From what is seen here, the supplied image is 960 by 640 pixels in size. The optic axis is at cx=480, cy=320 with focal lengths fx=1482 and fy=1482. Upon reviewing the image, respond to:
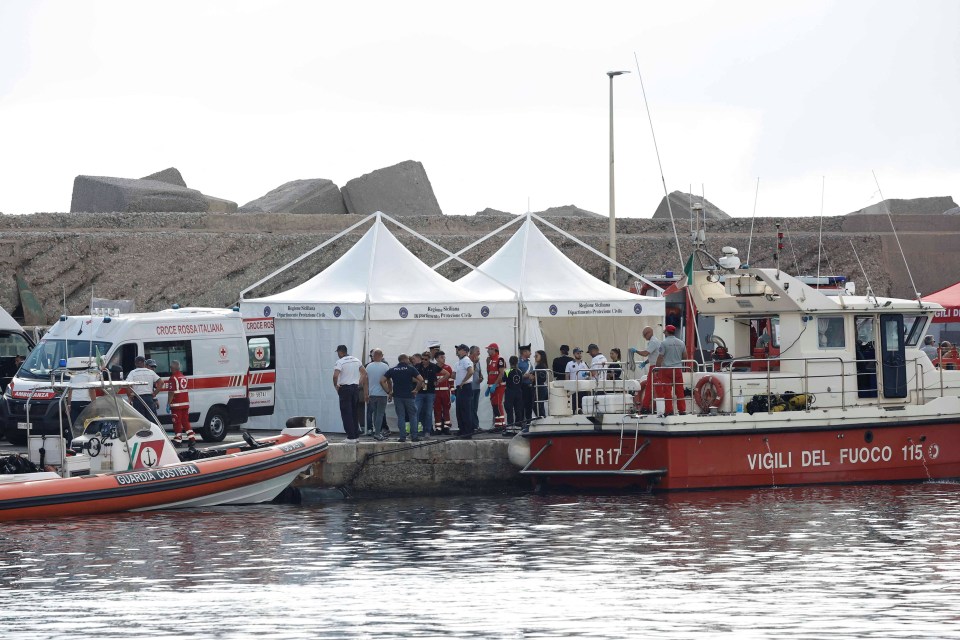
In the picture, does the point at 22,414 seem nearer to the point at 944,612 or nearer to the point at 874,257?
the point at 944,612

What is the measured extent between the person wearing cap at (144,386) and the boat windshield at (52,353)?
75 cm

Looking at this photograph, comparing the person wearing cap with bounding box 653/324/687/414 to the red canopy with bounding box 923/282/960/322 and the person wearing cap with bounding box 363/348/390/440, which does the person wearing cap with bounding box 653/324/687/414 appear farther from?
the red canopy with bounding box 923/282/960/322

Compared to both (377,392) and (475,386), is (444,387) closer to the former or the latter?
(475,386)

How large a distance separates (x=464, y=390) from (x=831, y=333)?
17.8 ft

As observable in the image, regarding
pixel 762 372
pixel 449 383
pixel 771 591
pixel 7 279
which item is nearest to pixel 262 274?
pixel 7 279

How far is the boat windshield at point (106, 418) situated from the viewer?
59.6 ft

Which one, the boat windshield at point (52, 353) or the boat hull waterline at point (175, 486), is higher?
the boat windshield at point (52, 353)

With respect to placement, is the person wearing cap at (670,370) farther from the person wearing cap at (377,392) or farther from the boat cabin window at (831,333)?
the person wearing cap at (377,392)

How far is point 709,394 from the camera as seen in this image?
20359mm

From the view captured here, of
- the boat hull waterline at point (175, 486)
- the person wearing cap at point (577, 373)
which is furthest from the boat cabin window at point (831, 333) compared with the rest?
the boat hull waterline at point (175, 486)

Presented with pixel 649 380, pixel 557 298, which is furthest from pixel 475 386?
pixel 649 380

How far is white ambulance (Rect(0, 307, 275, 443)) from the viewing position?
21.2 metres

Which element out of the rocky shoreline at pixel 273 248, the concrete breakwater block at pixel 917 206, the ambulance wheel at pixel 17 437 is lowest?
the ambulance wheel at pixel 17 437

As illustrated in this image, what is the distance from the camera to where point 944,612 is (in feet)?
39.5
